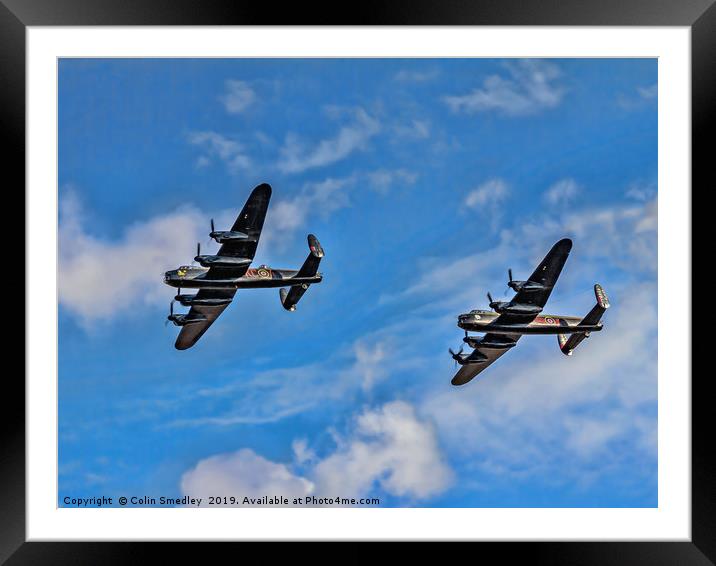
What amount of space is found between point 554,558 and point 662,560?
3294 mm

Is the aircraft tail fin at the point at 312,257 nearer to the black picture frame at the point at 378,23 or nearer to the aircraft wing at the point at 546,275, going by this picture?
the aircraft wing at the point at 546,275

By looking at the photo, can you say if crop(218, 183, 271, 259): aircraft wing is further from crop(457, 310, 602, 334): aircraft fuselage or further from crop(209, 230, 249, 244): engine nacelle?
crop(457, 310, 602, 334): aircraft fuselage

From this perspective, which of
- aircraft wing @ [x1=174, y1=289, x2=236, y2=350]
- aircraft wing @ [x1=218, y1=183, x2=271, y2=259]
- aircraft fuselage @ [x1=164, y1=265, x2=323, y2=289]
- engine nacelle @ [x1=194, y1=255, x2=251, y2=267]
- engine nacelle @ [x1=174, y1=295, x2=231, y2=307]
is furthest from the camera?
aircraft wing @ [x1=174, y1=289, x2=236, y2=350]

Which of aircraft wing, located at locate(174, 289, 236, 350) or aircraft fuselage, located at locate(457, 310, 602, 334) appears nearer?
aircraft fuselage, located at locate(457, 310, 602, 334)

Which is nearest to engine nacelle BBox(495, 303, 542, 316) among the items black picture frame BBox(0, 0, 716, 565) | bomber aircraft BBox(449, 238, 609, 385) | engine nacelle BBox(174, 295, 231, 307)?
bomber aircraft BBox(449, 238, 609, 385)

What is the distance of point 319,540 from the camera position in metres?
28.0

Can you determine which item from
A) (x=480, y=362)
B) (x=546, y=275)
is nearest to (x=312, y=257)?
(x=546, y=275)

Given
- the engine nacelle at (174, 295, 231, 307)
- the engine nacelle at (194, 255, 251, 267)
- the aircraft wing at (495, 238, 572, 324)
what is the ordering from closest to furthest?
the engine nacelle at (194, 255, 251, 267), the aircraft wing at (495, 238, 572, 324), the engine nacelle at (174, 295, 231, 307)

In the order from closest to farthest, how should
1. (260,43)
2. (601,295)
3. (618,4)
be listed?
(618,4), (260,43), (601,295)

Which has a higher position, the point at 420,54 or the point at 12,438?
the point at 420,54

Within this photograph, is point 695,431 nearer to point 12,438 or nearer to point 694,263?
point 694,263

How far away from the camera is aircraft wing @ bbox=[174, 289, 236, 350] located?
156 feet

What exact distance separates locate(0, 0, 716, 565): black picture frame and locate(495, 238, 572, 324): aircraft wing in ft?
51.7

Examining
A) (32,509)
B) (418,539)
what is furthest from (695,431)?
(32,509)
